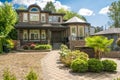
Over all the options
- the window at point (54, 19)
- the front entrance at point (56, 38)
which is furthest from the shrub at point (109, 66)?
the window at point (54, 19)

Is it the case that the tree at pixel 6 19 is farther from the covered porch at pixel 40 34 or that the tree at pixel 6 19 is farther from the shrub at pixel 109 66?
the shrub at pixel 109 66

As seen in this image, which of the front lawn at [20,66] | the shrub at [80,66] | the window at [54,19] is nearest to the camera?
the front lawn at [20,66]

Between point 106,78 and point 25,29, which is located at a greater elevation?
point 25,29

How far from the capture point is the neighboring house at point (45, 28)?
36.9 meters

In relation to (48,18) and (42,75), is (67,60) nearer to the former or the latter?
(42,75)

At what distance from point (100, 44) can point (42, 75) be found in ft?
21.3

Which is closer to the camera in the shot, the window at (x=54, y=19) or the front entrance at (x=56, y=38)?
the front entrance at (x=56, y=38)

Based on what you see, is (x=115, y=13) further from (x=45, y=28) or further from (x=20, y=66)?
(x=20, y=66)

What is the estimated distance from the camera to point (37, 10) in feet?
128

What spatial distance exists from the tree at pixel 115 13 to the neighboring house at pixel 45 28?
73.6ft

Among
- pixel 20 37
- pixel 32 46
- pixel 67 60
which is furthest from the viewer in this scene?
pixel 20 37

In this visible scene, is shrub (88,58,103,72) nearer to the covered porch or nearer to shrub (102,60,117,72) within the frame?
shrub (102,60,117,72)

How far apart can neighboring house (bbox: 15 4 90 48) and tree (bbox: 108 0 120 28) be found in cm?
2242

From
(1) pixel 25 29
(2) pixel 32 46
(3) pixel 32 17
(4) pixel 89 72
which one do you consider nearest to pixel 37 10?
(3) pixel 32 17
